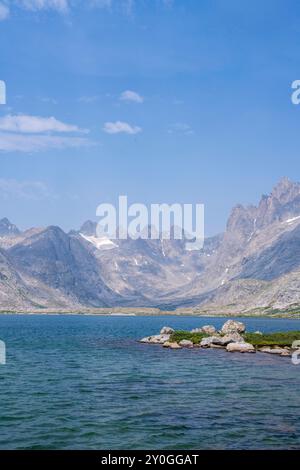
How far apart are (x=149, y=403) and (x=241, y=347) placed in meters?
61.2

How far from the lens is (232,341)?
123375mm

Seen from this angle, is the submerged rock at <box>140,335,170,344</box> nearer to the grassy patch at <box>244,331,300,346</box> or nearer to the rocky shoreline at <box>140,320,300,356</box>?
the rocky shoreline at <box>140,320,300,356</box>

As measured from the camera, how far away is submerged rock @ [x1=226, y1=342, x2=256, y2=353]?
113 metres

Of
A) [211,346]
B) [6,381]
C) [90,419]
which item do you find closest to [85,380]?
[6,381]

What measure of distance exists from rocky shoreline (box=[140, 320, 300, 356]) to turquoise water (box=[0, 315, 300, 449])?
1770 cm

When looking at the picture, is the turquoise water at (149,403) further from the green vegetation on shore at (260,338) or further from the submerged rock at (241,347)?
the green vegetation on shore at (260,338)

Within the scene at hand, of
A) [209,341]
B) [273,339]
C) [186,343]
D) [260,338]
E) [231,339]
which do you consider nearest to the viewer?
[231,339]

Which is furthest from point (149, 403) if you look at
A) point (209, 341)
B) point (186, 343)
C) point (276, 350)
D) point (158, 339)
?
point (158, 339)

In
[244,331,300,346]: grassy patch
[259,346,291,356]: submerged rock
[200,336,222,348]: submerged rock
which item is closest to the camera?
[259,346,291,356]: submerged rock

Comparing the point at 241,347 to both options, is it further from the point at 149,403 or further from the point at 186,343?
the point at 149,403

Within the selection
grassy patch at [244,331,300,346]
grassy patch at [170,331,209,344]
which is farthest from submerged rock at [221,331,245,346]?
grassy patch at [170,331,209,344]

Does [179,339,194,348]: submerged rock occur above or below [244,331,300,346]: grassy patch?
below

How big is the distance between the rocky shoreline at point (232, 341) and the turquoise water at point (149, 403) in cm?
1770
